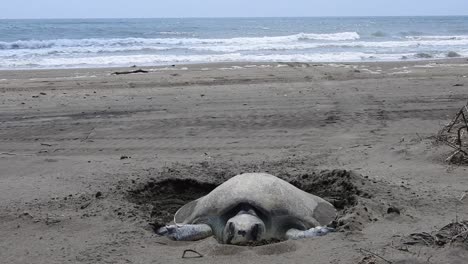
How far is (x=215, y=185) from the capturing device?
5578 mm

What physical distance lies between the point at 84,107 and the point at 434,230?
6974 mm

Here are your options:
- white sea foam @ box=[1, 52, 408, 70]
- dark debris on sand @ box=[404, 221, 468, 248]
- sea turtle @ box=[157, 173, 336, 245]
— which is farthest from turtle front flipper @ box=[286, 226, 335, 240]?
white sea foam @ box=[1, 52, 408, 70]

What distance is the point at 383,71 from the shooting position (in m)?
14.6

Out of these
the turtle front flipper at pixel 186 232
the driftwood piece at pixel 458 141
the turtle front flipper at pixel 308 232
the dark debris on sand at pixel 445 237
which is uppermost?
the driftwood piece at pixel 458 141

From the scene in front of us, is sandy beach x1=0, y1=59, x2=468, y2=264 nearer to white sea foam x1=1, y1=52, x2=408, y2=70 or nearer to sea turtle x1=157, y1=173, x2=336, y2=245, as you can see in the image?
sea turtle x1=157, y1=173, x2=336, y2=245

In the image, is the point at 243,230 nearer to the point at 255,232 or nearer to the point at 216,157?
the point at 255,232

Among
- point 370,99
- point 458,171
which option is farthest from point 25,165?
point 370,99

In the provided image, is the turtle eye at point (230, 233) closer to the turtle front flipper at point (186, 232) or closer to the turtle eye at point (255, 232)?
the turtle eye at point (255, 232)

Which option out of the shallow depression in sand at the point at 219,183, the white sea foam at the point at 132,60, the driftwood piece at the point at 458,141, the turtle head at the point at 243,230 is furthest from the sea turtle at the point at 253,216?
the white sea foam at the point at 132,60

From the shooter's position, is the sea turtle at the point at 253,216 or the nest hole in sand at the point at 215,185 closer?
the sea turtle at the point at 253,216

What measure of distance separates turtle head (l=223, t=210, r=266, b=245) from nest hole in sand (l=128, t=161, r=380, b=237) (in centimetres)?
77

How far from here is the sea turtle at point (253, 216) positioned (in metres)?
4.04

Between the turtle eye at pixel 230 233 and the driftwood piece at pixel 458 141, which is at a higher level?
the driftwood piece at pixel 458 141

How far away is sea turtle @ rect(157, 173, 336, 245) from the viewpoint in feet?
13.3
